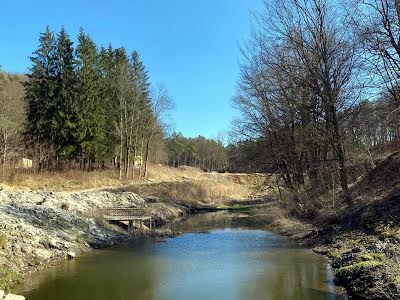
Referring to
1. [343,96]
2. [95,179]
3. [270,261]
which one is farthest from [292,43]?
[95,179]

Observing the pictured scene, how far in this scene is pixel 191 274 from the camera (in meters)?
16.8

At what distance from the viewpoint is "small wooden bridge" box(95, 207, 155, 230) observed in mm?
29344

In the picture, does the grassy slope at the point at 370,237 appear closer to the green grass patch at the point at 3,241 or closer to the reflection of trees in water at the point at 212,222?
the reflection of trees in water at the point at 212,222

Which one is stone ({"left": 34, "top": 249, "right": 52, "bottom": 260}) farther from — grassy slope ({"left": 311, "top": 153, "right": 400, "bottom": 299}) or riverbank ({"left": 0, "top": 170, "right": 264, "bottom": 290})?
grassy slope ({"left": 311, "top": 153, "right": 400, "bottom": 299})

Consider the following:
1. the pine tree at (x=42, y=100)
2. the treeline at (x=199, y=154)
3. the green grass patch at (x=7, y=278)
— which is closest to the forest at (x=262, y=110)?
the pine tree at (x=42, y=100)

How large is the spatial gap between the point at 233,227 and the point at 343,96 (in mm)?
14622

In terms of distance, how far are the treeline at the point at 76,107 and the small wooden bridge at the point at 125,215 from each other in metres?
19.5

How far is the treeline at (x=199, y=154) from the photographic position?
114m

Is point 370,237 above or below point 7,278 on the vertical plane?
above

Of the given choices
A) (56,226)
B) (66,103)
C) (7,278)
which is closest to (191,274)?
(7,278)

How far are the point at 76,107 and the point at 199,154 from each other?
234ft

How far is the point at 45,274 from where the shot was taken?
675 inches

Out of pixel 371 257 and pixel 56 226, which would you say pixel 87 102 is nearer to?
pixel 56 226

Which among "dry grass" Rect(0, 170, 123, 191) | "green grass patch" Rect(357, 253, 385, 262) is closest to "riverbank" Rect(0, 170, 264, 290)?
"dry grass" Rect(0, 170, 123, 191)
